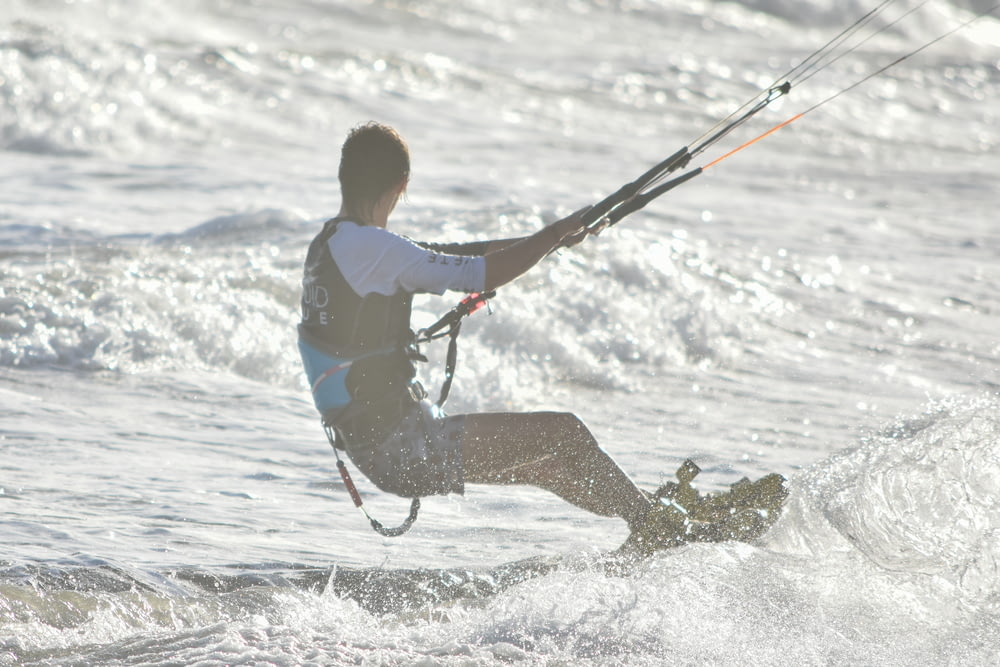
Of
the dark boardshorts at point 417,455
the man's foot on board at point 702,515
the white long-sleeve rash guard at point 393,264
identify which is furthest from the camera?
the man's foot on board at point 702,515

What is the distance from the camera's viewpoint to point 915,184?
48.0ft

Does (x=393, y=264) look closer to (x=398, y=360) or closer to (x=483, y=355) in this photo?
(x=398, y=360)

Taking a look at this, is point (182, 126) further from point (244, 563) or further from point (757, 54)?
point (757, 54)

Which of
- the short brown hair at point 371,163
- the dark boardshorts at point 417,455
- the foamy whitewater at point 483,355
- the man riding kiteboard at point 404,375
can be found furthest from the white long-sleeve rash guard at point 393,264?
the foamy whitewater at point 483,355

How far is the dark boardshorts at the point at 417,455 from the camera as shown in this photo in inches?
155

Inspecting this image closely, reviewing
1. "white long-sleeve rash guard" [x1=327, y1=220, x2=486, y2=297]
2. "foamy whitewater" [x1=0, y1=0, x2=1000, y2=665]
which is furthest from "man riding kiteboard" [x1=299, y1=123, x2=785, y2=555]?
"foamy whitewater" [x1=0, y1=0, x2=1000, y2=665]

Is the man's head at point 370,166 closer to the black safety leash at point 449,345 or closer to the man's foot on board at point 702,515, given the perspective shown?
the black safety leash at point 449,345

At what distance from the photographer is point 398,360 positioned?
3.95m

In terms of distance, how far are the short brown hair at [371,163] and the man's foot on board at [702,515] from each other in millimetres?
1464

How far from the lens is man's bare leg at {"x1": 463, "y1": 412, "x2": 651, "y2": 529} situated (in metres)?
4.02

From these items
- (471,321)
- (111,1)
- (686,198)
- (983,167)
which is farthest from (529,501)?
(111,1)

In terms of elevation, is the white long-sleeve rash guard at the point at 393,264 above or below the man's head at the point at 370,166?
below

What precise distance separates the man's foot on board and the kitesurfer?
72 millimetres

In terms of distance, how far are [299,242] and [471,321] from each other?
1.96 meters
